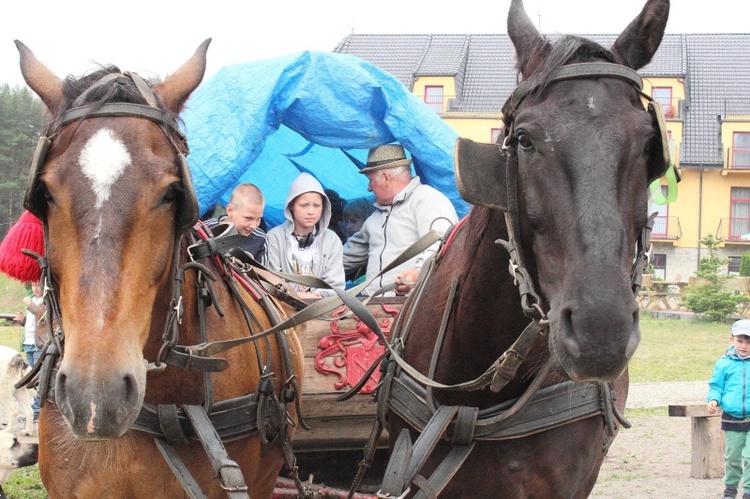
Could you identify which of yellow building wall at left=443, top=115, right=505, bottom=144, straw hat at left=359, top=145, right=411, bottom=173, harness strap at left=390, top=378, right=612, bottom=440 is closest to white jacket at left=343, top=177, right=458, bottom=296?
straw hat at left=359, top=145, right=411, bottom=173

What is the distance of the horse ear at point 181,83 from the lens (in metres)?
2.97

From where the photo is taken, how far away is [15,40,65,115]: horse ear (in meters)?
2.83

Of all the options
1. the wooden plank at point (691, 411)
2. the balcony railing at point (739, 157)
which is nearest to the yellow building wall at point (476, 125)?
the balcony railing at point (739, 157)

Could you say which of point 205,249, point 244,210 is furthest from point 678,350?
point 205,249

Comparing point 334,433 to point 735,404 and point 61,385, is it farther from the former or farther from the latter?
point 735,404

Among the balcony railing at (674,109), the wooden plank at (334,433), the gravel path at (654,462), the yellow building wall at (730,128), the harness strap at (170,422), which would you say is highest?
the balcony railing at (674,109)

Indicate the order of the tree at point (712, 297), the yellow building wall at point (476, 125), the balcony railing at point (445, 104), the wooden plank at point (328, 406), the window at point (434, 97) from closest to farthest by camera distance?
the wooden plank at point (328, 406), the tree at point (712, 297), the yellow building wall at point (476, 125), the balcony railing at point (445, 104), the window at point (434, 97)

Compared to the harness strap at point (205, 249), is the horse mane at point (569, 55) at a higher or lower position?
higher

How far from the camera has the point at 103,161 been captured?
8.16 feet

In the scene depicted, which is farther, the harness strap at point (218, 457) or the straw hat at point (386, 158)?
the straw hat at point (386, 158)

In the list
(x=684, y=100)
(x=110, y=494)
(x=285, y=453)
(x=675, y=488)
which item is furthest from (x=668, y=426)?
(x=684, y=100)

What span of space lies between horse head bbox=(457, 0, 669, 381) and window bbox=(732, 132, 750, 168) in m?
34.9

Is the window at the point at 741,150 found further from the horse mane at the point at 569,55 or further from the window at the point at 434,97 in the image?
the horse mane at the point at 569,55

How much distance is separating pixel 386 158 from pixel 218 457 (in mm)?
2914
